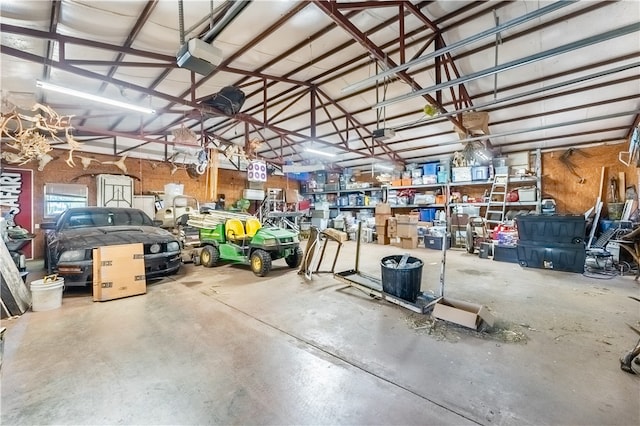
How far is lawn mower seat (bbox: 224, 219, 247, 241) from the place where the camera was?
17.2 ft

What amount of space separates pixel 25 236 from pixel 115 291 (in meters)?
2.52

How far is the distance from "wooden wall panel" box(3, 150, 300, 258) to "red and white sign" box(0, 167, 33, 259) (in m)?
0.12

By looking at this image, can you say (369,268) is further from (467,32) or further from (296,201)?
(296,201)

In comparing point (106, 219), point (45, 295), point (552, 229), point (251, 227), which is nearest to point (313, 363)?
point (45, 295)

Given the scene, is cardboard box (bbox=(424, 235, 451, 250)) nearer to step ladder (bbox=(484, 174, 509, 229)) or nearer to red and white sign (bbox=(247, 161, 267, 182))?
step ladder (bbox=(484, 174, 509, 229))

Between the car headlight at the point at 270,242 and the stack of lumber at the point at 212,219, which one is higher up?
the stack of lumber at the point at 212,219

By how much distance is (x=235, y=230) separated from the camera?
17.3ft

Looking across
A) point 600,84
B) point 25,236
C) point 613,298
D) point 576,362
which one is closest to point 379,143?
point 600,84

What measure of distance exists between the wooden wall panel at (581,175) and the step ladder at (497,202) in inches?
45.4

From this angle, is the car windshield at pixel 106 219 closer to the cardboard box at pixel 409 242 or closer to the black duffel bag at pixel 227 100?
the black duffel bag at pixel 227 100

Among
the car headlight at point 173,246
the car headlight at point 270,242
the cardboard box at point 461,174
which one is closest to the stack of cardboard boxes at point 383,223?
the cardboard box at point 461,174

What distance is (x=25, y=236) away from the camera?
4.59 meters

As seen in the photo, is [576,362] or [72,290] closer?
[576,362]

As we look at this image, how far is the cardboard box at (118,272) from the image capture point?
11.7ft
